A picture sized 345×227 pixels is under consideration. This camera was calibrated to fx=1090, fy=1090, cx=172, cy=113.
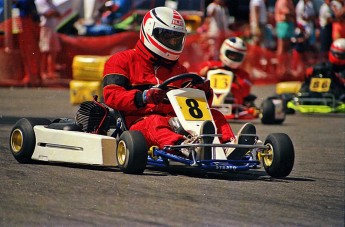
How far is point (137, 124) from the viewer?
8594mm

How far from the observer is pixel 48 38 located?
19.6m

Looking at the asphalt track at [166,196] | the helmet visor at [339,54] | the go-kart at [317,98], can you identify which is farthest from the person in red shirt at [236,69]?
the asphalt track at [166,196]

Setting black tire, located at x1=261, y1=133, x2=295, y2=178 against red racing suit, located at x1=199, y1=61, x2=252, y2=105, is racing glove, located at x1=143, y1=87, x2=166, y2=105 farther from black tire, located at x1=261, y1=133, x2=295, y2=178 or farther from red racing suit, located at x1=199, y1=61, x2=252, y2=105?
red racing suit, located at x1=199, y1=61, x2=252, y2=105

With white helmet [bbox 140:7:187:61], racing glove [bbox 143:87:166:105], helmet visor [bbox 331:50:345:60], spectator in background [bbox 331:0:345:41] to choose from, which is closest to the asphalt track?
racing glove [bbox 143:87:166:105]

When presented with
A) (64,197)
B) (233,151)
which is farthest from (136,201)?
(233,151)

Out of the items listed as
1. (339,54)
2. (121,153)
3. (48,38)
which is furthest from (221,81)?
(121,153)

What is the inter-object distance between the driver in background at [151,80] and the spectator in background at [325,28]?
13.2 metres

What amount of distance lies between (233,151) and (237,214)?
1688mm

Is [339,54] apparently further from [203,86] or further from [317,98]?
[203,86]

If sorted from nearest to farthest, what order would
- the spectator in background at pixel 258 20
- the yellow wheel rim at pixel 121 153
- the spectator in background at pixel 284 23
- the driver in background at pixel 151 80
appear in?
the yellow wheel rim at pixel 121 153, the driver in background at pixel 151 80, the spectator in background at pixel 284 23, the spectator in background at pixel 258 20

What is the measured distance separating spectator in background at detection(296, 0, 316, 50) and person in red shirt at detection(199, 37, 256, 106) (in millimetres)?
7872

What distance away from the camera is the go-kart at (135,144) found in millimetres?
7980

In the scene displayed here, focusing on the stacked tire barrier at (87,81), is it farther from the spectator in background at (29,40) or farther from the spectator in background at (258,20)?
the spectator in background at (258,20)

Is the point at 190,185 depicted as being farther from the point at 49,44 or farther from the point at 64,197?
the point at 49,44
